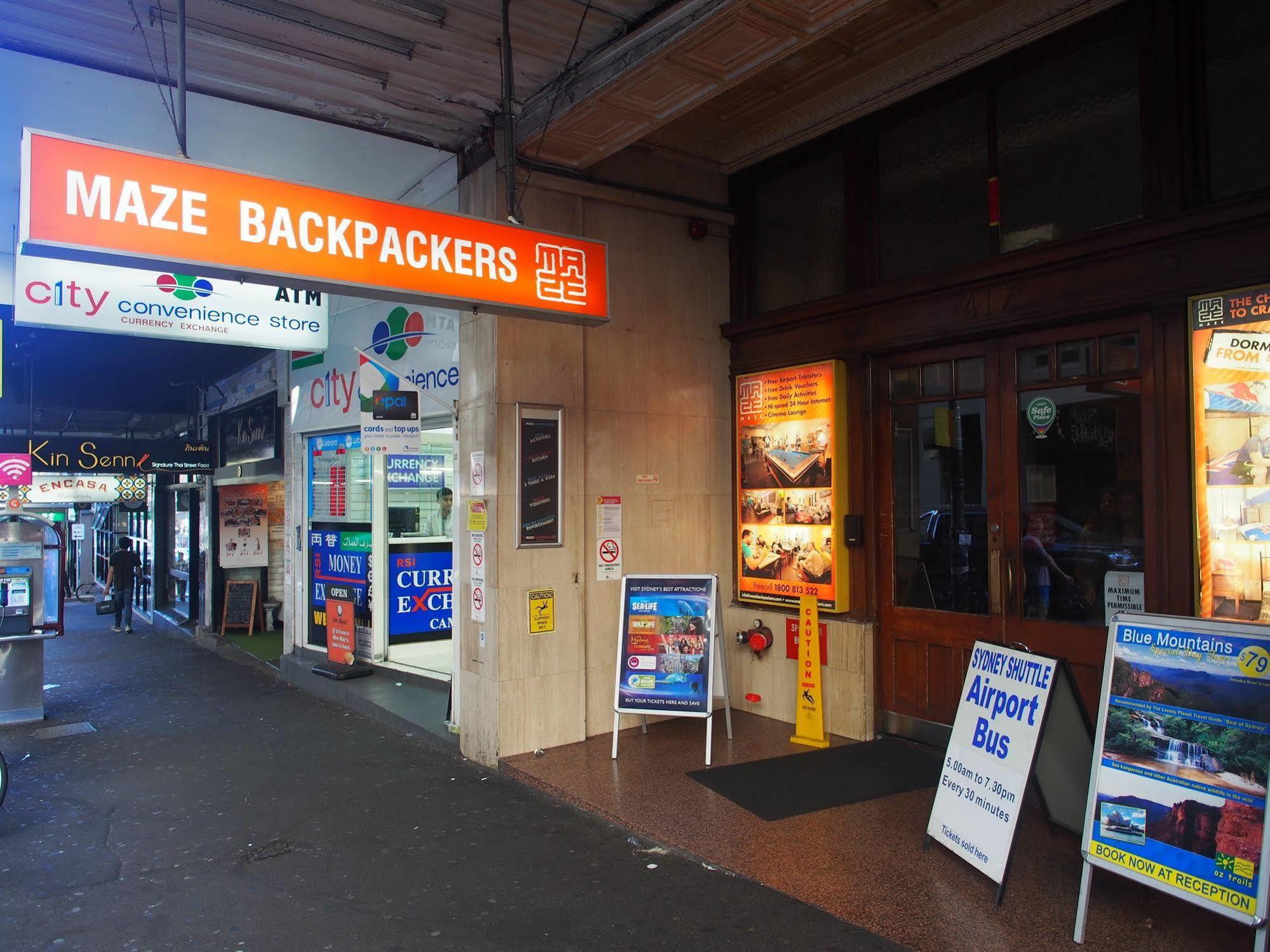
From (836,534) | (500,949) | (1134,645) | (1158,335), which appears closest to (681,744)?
(836,534)

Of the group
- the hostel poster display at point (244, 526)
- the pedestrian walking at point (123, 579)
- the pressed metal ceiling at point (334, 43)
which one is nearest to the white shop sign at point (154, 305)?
the pressed metal ceiling at point (334, 43)

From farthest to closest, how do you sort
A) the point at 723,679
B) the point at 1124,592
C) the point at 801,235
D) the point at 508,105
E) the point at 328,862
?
the point at 801,235, the point at 723,679, the point at 1124,592, the point at 508,105, the point at 328,862

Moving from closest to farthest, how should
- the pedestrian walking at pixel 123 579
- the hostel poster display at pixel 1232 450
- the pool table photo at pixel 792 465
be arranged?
the hostel poster display at pixel 1232 450 → the pool table photo at pixel 792 465 → the pedestrian walking at pixel 123 579

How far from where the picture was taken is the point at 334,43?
5.13 metres

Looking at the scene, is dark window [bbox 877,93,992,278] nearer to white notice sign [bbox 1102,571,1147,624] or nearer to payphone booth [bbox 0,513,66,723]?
A: white notice sign [bbox 1102,571,1147,624]

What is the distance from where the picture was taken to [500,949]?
3.56 m

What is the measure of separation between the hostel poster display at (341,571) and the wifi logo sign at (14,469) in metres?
3.94

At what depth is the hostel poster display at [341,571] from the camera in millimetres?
9523

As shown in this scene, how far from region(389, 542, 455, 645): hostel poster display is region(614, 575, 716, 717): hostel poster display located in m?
3.84

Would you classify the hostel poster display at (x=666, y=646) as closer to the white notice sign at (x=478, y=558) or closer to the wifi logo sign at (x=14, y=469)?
the white notice sign at (x=478, y=558)

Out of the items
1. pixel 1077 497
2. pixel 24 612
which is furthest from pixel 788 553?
pixel 24 612

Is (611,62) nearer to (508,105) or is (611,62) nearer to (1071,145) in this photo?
(508,105)

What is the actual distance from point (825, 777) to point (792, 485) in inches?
92.8

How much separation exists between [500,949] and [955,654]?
3712 millimetres
